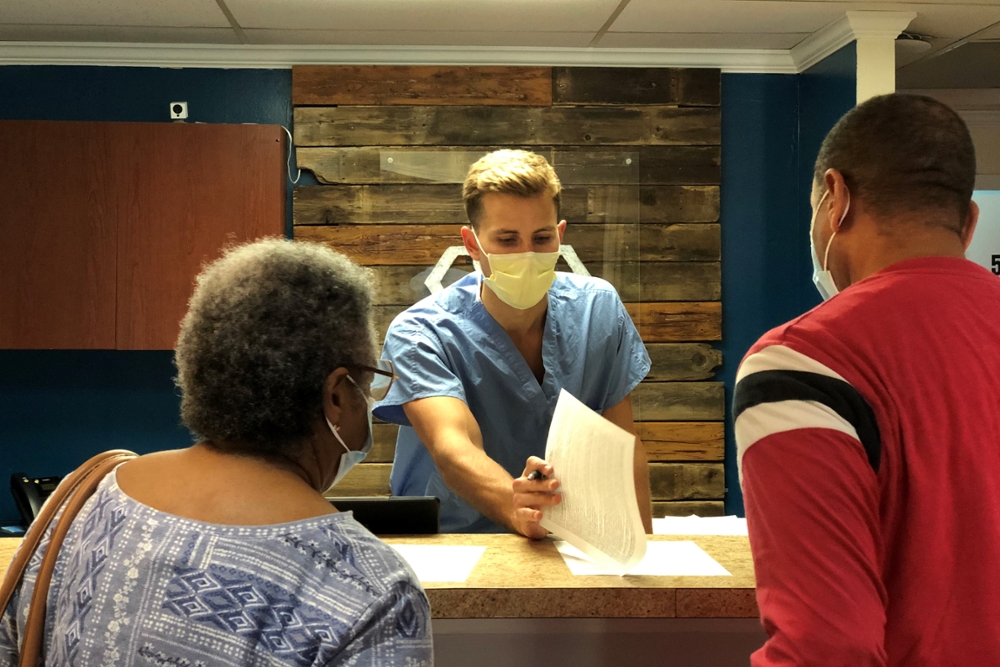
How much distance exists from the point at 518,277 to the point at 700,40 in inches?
76.3

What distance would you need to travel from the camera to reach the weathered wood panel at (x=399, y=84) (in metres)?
3.49

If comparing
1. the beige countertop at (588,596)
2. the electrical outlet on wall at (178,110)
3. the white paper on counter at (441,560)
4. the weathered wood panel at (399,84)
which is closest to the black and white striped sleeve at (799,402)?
the beige countertop at (588,596)

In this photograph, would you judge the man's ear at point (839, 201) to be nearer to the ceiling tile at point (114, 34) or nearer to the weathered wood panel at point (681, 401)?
the weathered wood panel at point (681, 401)

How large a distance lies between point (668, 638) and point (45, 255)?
2748 millimetres

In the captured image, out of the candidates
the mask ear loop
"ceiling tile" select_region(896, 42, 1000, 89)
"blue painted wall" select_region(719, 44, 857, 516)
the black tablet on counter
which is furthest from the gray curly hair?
"ceiling tile" select_region(896, 42, 1000, 89)

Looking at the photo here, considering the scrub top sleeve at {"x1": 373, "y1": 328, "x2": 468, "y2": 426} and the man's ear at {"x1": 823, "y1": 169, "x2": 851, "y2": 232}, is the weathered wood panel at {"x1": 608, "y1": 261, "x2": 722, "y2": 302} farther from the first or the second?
the man's ear at {"x1": 823, "y1": 169, "x2": 851, "y2": 232}

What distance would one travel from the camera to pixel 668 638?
1447mm

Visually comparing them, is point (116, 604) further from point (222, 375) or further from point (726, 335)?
point (726, 335)

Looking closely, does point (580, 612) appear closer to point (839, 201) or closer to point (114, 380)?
point (839, 201)

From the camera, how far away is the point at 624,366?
2.01 m

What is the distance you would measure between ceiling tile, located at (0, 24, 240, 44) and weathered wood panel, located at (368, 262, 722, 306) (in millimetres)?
1019

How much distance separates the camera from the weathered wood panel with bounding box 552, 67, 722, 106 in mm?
3541

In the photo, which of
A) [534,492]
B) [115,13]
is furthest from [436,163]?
[534,492]

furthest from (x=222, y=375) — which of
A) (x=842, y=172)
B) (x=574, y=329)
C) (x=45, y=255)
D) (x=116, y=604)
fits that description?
(x=45, y=255)
